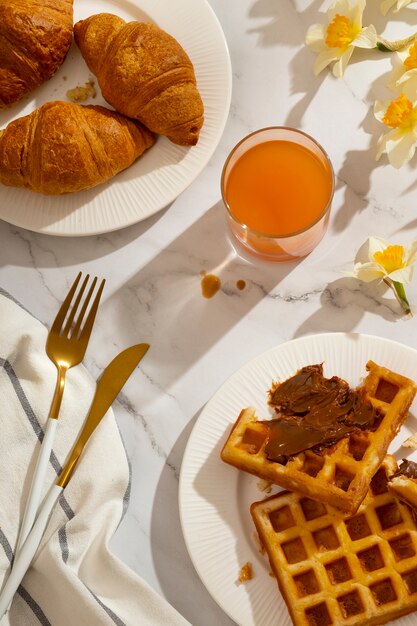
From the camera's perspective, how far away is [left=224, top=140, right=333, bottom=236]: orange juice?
1.72m

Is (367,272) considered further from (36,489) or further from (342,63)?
(36,489)

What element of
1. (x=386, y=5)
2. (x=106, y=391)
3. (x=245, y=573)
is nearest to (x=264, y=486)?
(x=245, y=573)

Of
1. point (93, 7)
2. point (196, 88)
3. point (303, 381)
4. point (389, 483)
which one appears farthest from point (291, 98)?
point (389, 483)

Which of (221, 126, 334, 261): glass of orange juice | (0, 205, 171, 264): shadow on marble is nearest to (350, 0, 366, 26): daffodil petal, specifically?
(221, 126, 334, 261): glass of orange juice

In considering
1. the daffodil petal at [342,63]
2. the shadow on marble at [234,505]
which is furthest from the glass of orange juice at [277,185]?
the shadow on marble at [234,505]

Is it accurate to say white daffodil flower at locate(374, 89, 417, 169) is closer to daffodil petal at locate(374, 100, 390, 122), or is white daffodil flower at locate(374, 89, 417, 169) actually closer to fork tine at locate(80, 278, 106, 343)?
daffodil petal at locate(374, 100, 390, 122)

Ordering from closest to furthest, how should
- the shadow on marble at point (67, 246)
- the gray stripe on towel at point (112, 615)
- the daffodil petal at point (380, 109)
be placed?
the gray stripe on towel at point (112, 615) → the daffodil petal at point (380, 109) → the shadow on marble at point (67, 246)

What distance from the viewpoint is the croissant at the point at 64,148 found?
67.4 inches

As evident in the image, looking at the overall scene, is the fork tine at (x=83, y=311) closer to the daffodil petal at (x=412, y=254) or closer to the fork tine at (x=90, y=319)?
the fork tine at (x=90, y=319)

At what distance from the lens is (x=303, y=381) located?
5.65 ft

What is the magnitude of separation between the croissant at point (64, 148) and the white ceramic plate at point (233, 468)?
0.55m

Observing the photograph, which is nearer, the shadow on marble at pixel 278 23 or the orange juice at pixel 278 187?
the orange juice at pixel 278 187

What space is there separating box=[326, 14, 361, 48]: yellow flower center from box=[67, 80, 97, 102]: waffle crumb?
572 mm

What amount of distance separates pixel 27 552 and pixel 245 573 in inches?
18.9
